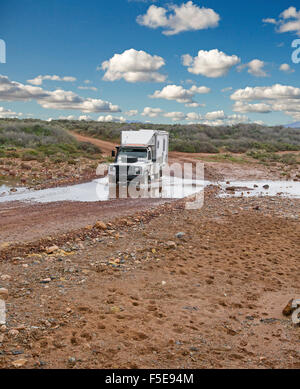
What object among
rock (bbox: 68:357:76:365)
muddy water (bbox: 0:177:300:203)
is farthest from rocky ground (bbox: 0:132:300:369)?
muddy water (bbox: 0:177:300:203)

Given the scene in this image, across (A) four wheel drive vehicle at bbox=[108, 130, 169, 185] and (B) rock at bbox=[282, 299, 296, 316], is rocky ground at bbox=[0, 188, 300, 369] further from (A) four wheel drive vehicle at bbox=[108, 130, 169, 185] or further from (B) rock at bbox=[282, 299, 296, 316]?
(A) four wheel drive vehicle at bbox=[108, 130, 169, 185]

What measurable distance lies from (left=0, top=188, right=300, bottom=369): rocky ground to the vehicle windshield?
808 cm

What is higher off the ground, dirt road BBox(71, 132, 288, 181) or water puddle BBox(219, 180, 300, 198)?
dirt road BBox(71, 132, 288, 181)

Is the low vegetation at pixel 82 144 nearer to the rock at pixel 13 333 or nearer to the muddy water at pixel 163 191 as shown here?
the muddy water at pixel 163 191

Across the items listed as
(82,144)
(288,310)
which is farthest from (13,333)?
(82,144)

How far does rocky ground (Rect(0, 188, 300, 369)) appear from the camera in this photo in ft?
13.2

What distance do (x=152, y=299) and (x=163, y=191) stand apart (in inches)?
449

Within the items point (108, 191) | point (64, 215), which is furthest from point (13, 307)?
point (108, 191)

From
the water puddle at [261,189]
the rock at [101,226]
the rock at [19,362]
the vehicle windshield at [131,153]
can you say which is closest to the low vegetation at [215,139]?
the water puddle at [261,189]

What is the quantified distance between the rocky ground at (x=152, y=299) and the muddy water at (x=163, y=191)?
524cm

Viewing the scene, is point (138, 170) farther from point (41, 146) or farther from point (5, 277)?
point (41, 146)

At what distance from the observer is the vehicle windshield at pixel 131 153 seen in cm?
1749

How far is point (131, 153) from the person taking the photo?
695 inches

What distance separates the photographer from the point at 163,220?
10773 millimetres
